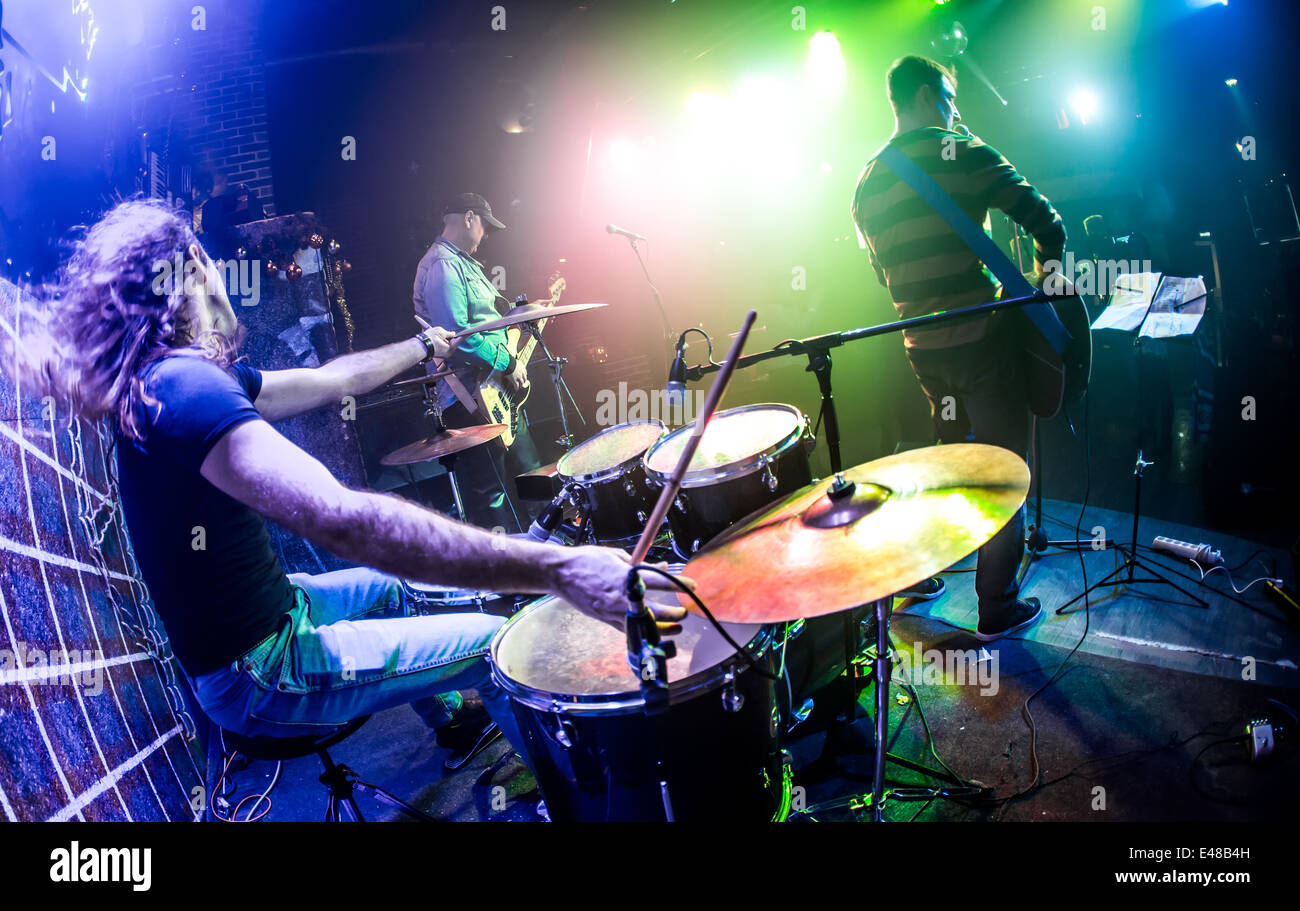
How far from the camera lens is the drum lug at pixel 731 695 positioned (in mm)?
1427

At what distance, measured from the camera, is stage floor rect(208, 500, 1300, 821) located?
189 centimetres

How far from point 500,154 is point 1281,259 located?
6.16 metres

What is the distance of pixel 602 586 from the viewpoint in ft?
4.02

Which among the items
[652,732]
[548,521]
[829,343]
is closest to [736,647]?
[652,732]

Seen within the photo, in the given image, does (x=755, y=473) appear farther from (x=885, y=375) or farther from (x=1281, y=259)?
(x=885, y=375)

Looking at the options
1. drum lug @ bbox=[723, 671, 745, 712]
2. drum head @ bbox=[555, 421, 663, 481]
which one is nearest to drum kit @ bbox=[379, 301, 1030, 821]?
drum lug @ bbox=[723, 671, 745, 712]

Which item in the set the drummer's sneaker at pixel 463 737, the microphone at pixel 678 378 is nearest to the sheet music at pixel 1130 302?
the microphone at pixel 678 378

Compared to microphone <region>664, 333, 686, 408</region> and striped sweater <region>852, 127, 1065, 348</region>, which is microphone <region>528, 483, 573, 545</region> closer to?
microphone <region>664, 333, 686, 408</region>

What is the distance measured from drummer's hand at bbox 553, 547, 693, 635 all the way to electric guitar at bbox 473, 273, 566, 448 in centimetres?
317

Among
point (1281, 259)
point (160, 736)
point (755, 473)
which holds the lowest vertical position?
point (160, 736)

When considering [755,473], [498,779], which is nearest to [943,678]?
[755,473]

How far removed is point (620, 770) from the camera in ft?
4.80

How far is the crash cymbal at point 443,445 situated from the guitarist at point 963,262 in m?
2.22

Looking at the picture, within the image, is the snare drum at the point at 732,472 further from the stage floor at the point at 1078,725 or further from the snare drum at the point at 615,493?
the stage floor at the point at 1078,725
